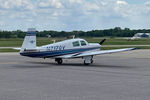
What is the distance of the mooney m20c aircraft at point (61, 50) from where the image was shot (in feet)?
74.6

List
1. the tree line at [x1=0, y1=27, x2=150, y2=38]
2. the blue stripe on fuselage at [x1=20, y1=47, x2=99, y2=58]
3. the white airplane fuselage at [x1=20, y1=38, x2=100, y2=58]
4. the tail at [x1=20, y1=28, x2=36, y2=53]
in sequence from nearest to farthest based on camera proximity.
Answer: the tail at [x1=20, y1=28, x2=36, y2=53], the blue stripe on fuselage at [x1=20, y1=47, x2=99, y2=58], the white airplane fuselage at [x1=20, y1=38, x2=100, y2=58], the tree line at [x1=0, y1=27, x2=150, y2=38]

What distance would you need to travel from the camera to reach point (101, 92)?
11.5 m

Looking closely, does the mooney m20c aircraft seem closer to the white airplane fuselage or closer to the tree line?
the white airplane fuselage

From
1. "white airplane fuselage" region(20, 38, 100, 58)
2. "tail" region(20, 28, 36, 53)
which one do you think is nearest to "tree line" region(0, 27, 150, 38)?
"white airplane fuselage" region(20, 38, 100, 58)

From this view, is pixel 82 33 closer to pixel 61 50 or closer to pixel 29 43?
pixel 61 50

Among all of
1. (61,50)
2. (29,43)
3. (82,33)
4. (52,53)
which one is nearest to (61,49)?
(61,50)

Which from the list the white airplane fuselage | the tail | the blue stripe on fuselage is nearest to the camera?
the tail

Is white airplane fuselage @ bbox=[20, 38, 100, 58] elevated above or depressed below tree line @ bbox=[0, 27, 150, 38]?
above

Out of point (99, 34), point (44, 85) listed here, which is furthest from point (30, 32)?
point (99, 34)

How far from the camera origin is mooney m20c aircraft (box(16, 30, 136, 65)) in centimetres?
2273

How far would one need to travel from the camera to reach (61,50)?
24047 millimetres

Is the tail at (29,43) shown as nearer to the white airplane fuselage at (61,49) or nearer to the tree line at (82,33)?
the white airplane fuselage at (61,49)

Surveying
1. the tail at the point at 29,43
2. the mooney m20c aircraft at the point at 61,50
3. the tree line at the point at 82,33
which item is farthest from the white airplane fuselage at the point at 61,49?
the tree line at the point at 82,33

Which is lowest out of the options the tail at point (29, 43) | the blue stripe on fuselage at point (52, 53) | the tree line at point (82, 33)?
the tree line at point (82, 33)
